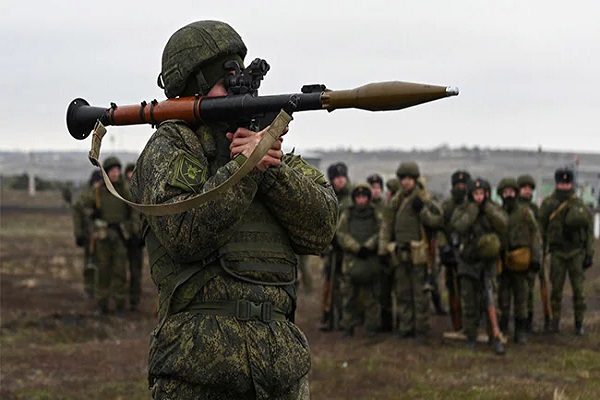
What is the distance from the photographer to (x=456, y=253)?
1098 cm

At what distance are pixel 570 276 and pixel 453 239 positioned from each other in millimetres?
2066

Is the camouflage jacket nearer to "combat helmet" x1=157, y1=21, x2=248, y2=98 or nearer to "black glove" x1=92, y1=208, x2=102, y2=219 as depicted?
"combat helmet" x1=157, y1=21, x2=248, y2=98

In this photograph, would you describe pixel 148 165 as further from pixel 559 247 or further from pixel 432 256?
pixel 559 247

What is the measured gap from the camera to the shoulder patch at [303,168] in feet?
13.4

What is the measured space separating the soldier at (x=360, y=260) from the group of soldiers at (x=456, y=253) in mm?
13

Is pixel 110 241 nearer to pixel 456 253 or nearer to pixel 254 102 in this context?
pixel 456 253

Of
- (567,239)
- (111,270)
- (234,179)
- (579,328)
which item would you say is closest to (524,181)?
(567,239)

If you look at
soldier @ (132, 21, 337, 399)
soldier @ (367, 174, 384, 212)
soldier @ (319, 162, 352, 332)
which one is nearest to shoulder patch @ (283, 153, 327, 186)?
soldier @ (132, 21, 337, 399)

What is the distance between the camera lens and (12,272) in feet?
60.1

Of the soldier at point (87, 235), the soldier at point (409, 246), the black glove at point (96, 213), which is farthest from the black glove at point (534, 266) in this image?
the soldier at point (87, 235)

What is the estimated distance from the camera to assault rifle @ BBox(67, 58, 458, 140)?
3480 millimetres

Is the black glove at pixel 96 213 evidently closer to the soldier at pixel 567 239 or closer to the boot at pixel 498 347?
the boot at pixel 498 347

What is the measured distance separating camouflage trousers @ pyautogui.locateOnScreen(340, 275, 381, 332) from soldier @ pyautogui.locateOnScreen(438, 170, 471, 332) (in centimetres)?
95

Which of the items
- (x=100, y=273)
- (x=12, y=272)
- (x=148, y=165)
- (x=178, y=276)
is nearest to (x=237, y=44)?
(x=148, y=165)
